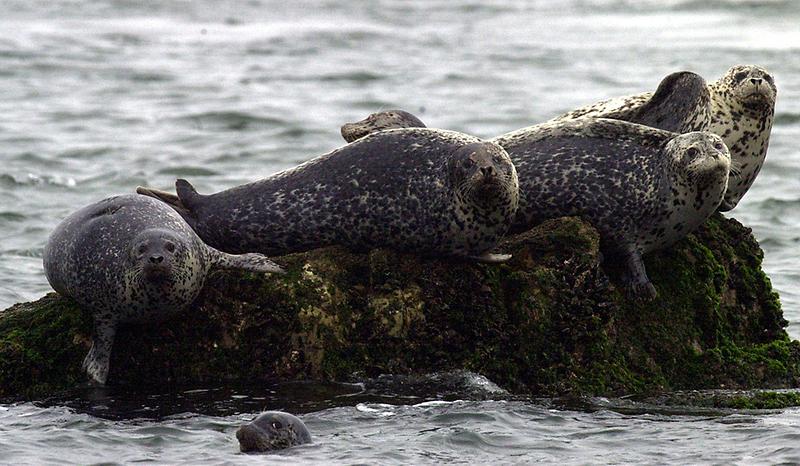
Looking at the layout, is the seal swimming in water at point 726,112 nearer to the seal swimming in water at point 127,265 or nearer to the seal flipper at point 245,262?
the seal flipper at point 245,262

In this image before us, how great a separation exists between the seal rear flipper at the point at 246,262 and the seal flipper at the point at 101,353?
680 mm

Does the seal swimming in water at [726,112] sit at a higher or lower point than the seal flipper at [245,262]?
higher

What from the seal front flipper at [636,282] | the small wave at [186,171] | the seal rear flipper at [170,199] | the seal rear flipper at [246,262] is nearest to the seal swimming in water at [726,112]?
the seal front flipper at [636,282]

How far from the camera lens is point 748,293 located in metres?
8.91

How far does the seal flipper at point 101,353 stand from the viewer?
7.96 metres

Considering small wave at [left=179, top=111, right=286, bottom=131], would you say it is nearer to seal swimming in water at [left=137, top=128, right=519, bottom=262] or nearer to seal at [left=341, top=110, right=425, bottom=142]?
seal at [left=341, top=110, right=425, bottom=142]

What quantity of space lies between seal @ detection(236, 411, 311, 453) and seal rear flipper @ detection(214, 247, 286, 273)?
3.95 ft

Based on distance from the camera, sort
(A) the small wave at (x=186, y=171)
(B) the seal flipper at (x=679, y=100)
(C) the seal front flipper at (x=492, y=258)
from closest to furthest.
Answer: (C) the seal front flipper at (x=492, y=258), (B) the seal flipper at (x=679, y=100), (A) the small wave at (x=186, y=171)

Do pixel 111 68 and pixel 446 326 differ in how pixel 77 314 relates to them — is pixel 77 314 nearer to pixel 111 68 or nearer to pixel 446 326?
pixel 446 326

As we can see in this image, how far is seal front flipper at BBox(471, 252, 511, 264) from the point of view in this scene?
818cm

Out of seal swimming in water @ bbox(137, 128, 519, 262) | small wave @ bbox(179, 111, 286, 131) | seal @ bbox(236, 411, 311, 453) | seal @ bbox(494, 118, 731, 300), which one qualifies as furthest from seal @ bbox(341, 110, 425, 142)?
small wave @ bbox(179, 111, 286, 131)

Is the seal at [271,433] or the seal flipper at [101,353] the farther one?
the seal flipper at [101,353]

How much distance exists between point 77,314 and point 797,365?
4.13 meters

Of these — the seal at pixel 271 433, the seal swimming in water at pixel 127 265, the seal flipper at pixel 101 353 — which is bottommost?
the seal at pixel 271 433
